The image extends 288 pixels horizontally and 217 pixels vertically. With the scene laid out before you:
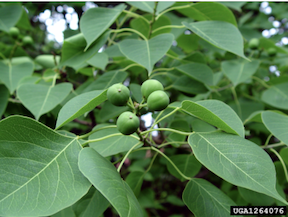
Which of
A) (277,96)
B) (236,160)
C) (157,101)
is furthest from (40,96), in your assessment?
(277,96)

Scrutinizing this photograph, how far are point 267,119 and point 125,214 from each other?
702mm

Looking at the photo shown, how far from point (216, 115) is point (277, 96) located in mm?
990

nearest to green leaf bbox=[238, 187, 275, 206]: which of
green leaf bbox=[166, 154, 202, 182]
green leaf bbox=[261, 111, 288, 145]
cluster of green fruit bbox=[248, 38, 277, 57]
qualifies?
green leaf bbox=[166, 154, 202, 182]

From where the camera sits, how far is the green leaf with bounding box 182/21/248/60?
105 cm

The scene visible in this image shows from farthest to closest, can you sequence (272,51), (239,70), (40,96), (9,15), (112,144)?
(272,51)
(9,15)
(239,70)
(40,96)
(112,144)

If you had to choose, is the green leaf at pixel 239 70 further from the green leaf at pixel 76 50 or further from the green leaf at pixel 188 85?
the green leaf at pixel 76 50

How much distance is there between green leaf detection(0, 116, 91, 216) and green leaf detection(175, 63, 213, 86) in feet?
2.44

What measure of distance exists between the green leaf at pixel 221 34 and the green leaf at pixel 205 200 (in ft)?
1.95

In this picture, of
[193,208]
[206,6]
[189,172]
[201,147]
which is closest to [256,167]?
[201,147]

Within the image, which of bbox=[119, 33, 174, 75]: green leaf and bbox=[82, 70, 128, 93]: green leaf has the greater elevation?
bbox=[119, 33, 174, 75]: green leaf

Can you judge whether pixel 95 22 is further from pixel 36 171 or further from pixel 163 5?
pixel 36 171

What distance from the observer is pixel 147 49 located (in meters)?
1.05

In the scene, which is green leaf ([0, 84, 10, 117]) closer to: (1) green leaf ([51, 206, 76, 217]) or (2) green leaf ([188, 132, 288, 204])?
(1) green leaf ([51, 206, 76, 217])

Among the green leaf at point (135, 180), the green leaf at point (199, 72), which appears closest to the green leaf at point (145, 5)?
the green leaf at point (199, 72)
